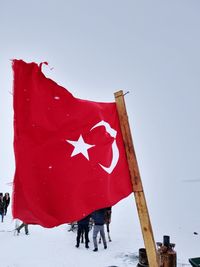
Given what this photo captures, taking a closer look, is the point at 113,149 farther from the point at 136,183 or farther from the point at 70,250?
the point at 70,250

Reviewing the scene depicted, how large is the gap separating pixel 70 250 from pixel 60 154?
7263 mm

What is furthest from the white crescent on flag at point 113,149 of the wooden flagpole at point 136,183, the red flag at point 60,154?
the wooden flagpole at point 136,183

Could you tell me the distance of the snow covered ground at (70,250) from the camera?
802cm

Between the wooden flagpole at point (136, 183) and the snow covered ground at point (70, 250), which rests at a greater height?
the wooden flagpole at point (136, 183)

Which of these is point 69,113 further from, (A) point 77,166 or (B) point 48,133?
(A) point 77,166

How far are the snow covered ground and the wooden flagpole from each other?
4.18 metres

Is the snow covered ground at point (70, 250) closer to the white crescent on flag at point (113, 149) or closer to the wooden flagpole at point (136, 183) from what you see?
the white crescent on flag at point (113, 149)

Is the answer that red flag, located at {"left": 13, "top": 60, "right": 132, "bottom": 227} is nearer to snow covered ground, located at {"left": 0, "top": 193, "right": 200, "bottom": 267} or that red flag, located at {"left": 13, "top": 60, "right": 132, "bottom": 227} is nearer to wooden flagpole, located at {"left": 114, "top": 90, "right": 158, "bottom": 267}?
wooden flagpole, located at {"left": 114, "top": 90, "right": 158, "bottom": 267}

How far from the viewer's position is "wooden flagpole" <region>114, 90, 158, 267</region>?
2678 mm

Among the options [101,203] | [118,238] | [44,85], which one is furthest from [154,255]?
[118,238]

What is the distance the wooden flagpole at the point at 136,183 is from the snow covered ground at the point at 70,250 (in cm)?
418

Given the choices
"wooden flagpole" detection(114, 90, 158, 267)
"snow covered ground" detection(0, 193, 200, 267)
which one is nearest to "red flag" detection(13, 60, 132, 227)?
"wooden flagpole" detection(114, 90, 158, 267)

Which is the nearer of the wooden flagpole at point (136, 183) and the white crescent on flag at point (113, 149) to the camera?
the wooden flagpole at point (136, 183)

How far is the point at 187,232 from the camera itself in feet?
44.1
